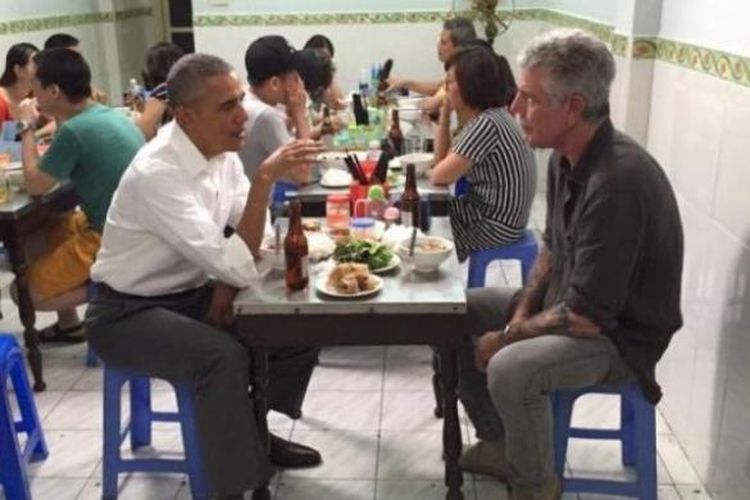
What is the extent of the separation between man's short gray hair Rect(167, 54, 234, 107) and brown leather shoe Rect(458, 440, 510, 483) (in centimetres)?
127

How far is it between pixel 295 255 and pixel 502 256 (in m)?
1.02

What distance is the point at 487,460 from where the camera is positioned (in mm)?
2207

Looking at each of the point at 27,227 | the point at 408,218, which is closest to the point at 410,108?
the point at 408,218

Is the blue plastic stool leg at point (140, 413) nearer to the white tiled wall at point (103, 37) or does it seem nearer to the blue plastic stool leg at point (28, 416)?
the blue plastic stool leg at point (28, 416)

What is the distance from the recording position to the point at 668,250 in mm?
1646

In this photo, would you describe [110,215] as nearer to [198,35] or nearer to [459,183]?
[459,183]

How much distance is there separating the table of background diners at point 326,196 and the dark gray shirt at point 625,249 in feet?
2.78

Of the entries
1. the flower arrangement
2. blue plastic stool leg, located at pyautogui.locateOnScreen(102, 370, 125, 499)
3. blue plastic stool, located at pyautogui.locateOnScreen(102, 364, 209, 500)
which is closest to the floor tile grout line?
blue plastic stool, located at pyautogui.locateOnScreen(102, 364, 209, 500)

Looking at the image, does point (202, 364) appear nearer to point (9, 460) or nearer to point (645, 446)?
point (9, 460)

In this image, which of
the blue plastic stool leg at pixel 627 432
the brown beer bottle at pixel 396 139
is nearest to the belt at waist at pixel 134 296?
the blue plastic stool leg at pixel 627 432

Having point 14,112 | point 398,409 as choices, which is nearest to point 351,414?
point 398,409

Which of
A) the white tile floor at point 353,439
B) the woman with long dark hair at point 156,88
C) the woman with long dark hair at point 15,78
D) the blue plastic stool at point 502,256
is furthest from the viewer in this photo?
the woman with long dark hair at point 15,78

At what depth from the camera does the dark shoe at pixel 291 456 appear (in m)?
2.31

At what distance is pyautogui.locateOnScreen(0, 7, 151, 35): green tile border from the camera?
4723 millimetres
